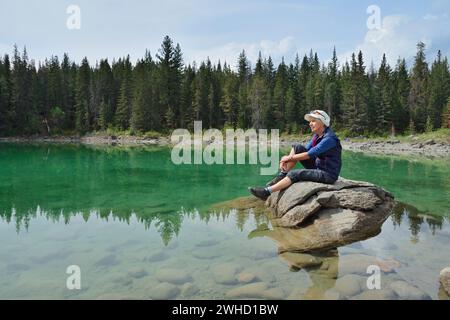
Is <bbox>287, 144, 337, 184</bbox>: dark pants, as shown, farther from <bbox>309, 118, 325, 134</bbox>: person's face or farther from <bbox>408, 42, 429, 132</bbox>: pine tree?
<bbox>408, 42, 429, 132</bbox>: pine tree

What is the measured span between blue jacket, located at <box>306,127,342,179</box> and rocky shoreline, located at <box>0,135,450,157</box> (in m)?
34.4

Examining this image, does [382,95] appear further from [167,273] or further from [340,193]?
[167,273]

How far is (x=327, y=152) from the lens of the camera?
29.8ft

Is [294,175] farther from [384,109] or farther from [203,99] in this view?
[203,99]

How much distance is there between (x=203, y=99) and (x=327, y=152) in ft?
217

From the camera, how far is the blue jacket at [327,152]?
8805mm

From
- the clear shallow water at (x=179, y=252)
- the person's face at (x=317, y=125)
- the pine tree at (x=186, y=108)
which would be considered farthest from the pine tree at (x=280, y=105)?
the person's face at (x=317, y=125)

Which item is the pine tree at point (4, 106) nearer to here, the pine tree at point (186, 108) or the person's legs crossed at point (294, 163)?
the pine tree at point (186, 108)

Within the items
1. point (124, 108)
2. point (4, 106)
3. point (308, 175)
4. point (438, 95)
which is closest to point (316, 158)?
point (308, 175)

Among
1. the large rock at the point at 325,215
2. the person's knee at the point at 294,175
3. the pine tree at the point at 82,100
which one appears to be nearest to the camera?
the large rock at the point at 325,215

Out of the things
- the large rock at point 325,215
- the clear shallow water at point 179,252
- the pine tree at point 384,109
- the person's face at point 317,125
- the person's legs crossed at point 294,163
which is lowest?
the clear shallow water at point 179,252

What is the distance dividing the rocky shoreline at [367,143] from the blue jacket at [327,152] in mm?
34352

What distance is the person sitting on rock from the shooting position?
8.88m

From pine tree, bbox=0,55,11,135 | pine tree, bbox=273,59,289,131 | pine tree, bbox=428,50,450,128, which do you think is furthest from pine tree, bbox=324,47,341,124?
pine tree, bbox=0,55,11,135
